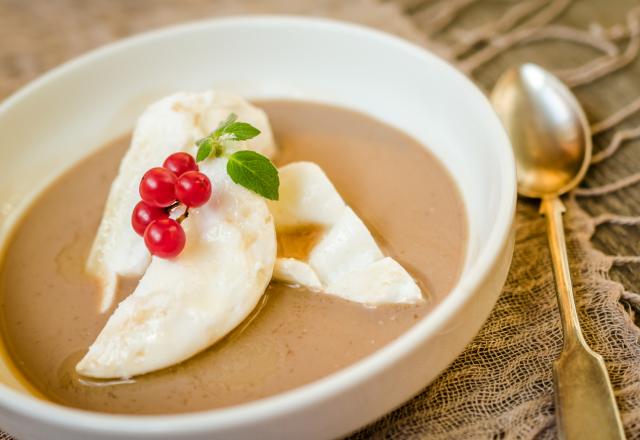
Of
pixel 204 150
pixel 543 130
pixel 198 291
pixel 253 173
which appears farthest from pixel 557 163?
pixel 198 291

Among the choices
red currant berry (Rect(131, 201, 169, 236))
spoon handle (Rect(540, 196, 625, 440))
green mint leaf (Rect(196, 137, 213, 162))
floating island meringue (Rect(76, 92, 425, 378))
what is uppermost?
green mint leaf (Rect(196, 137, 213, 162))

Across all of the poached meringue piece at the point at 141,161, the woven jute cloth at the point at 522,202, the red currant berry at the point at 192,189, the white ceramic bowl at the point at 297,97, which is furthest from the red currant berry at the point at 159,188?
the woven jute cloth at the point at 522,202

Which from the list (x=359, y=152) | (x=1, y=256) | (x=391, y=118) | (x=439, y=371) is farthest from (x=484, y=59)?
(x=1, y=256)

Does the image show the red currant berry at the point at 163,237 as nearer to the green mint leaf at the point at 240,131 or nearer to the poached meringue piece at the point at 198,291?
the poached meringue piece at the point at 198,291

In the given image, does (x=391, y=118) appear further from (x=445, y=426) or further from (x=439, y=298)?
(x=445, y=426)

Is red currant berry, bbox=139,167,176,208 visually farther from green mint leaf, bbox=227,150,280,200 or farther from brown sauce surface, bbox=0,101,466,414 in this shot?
brown sauce surface, bbox=0,101,466,414

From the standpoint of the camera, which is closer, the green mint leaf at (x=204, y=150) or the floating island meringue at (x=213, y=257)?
the floating island meringue at (x=213, y=257)

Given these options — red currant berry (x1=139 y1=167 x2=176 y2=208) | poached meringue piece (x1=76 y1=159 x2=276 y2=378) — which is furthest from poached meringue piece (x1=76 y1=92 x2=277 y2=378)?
red currant berry (x1=139 y1=167 x2=176 y2=208)
